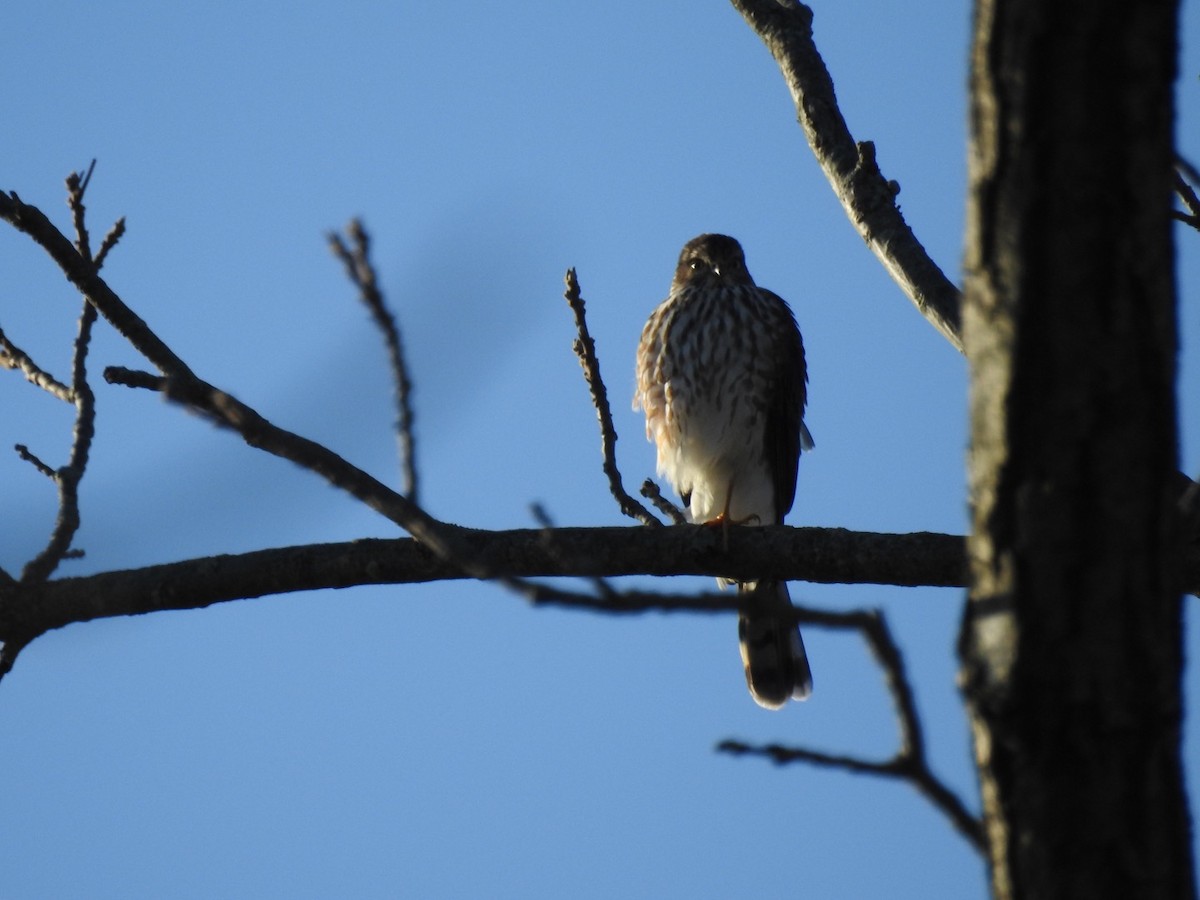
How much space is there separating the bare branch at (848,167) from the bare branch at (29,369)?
8.49ft

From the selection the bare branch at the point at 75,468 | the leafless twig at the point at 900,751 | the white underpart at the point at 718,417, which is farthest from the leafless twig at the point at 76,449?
the white underpart at the point at 718,417

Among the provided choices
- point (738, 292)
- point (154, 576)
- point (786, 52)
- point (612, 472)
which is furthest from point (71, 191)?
point (738, 292)

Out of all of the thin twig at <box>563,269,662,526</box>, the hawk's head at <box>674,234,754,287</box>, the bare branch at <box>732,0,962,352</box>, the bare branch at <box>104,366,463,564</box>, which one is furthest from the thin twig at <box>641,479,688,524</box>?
the hawk's head at <box>674,234,754,287</box>

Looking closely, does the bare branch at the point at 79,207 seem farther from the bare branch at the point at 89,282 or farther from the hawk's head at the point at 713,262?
the hawk's head at the point at 713,262

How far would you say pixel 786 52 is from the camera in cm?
508

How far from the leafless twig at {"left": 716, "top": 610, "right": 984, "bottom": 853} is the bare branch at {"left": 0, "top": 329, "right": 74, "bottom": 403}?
8.40 ft

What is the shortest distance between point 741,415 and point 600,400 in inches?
88.3

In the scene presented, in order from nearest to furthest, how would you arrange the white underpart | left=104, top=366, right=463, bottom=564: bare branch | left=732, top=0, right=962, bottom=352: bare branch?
left=104, top=366, right=463, bottom=564: bare branch, left=732, top=0, right=962, bottom=352: bare branch, the white underpart

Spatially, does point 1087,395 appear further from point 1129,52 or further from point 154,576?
point 154,576

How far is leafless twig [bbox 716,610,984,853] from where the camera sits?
1604 mm

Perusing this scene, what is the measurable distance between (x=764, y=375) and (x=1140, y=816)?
4599mm

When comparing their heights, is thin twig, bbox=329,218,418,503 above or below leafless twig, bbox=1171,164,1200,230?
below

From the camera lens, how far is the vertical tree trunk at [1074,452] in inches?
60.7

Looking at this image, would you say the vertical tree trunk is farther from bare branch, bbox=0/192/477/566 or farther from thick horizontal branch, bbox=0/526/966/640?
thick horizontal branch, bbox=0/526/966/640
